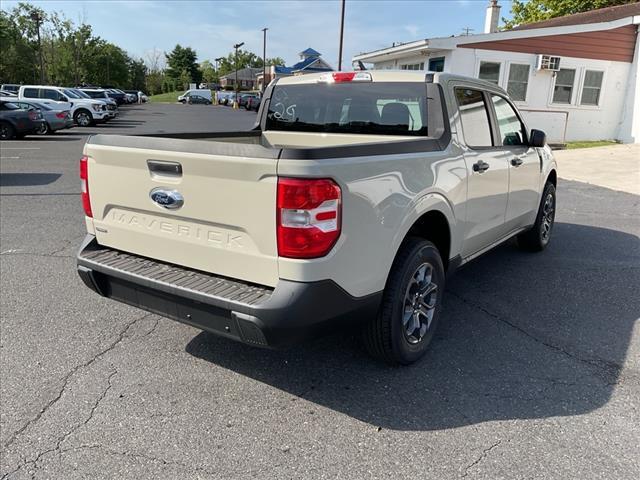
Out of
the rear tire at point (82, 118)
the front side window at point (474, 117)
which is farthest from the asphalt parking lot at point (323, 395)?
the rear tire at point (82, 118)

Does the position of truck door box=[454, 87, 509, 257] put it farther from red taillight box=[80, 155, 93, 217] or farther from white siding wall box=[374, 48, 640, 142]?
white siding wall box=[374, 48, 640, 142]

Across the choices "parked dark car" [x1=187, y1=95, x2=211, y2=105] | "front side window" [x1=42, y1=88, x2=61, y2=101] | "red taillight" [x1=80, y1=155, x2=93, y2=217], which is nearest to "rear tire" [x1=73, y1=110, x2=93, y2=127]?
"front side window" [x1=42, y1=88, x2=61, y2=101]

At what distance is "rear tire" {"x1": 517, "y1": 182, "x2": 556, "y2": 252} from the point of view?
18.7 ft

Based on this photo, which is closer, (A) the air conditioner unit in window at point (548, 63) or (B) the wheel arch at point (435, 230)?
(B) the wheel arch at point (435, 230)

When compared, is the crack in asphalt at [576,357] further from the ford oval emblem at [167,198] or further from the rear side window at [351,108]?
the ford oval emblem at [167,198]

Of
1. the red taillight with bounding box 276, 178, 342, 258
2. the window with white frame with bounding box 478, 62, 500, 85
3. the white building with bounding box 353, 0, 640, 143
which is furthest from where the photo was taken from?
the window with white frame with bounding box 478, 62, 500, 85

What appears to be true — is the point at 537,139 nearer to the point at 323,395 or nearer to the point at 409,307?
the point at 409,307

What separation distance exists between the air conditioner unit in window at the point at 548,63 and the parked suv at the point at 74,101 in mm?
18647

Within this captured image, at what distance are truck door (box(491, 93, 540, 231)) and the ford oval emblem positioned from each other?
8.88 feet

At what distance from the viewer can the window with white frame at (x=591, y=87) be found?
60.4 ft

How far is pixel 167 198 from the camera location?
9.36ft

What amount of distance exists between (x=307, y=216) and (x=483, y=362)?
1.77 metres

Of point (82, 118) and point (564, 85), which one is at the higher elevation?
point (564, 85)

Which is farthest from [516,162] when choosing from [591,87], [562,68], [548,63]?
[591,87]
